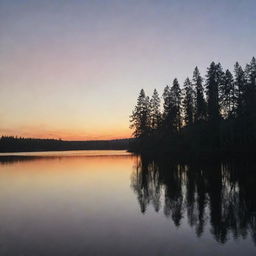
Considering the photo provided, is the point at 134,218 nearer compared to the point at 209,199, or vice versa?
the point at 134,218

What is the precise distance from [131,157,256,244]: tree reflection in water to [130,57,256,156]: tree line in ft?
74.5

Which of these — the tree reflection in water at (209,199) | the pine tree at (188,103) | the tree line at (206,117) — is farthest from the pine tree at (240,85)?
the tree reflection in water at (209,199)

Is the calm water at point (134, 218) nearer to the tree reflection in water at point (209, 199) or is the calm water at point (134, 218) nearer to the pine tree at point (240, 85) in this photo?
the tree reflection in water at point (209, 199)

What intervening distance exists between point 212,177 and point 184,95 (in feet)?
176

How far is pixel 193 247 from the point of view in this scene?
12.2 metres

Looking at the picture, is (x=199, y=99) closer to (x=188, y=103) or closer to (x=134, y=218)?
(x=188, y=103)

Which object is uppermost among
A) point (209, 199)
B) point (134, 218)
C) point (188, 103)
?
point (188, 103)

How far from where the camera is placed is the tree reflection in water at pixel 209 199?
Result: 15.0m

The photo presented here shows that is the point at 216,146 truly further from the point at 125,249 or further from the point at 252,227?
the point at 125,249

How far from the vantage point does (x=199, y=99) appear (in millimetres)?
73375

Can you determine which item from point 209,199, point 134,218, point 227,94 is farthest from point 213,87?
point 134,218

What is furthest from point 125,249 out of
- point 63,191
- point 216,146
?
point 216,146

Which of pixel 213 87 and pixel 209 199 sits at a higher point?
pixel 213 87

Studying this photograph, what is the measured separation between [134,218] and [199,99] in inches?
2369
